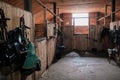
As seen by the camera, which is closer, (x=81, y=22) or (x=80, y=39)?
(x=80, y=39)

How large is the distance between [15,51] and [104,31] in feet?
21.6

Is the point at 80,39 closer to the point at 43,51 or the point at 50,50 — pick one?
the point at 50,50

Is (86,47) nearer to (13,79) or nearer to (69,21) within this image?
(69,21)

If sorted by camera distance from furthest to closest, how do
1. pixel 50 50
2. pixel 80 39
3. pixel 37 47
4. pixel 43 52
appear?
pixel 80 39
pixel 50 50
pixel 43 52
pixel 37 47

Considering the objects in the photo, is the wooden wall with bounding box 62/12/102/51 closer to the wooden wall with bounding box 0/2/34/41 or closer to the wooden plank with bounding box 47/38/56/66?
the wooden plank with bounding box 47/38/56/66

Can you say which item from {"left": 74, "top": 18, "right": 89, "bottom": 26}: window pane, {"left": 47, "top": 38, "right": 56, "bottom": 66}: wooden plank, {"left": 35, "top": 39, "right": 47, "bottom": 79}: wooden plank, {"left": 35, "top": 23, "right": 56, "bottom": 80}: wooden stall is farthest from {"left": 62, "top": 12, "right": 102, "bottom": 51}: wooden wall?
{"left": 35, "top": 39, "right": 47, "bottom": 79}: wooden plank

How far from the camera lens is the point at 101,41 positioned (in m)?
8.29

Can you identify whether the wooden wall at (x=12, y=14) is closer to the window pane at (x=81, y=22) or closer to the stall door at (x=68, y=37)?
the stall door at (x=68, y=37)

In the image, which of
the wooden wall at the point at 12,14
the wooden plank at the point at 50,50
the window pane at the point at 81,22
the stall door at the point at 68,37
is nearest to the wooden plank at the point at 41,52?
the wooden plank at the point at 50,50

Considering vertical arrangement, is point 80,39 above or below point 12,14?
below

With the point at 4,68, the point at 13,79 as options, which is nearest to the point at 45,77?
the point at 13,79

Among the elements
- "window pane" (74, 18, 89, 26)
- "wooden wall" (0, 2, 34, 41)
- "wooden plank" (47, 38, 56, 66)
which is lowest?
"wooden plank" (47, 38, 56, 66)

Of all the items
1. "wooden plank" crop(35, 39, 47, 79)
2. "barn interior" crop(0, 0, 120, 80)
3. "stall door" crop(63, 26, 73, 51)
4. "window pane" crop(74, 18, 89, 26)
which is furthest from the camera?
"window pane" crop(74, 18, 89, 26)

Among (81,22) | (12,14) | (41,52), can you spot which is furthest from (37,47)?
(81,22)
